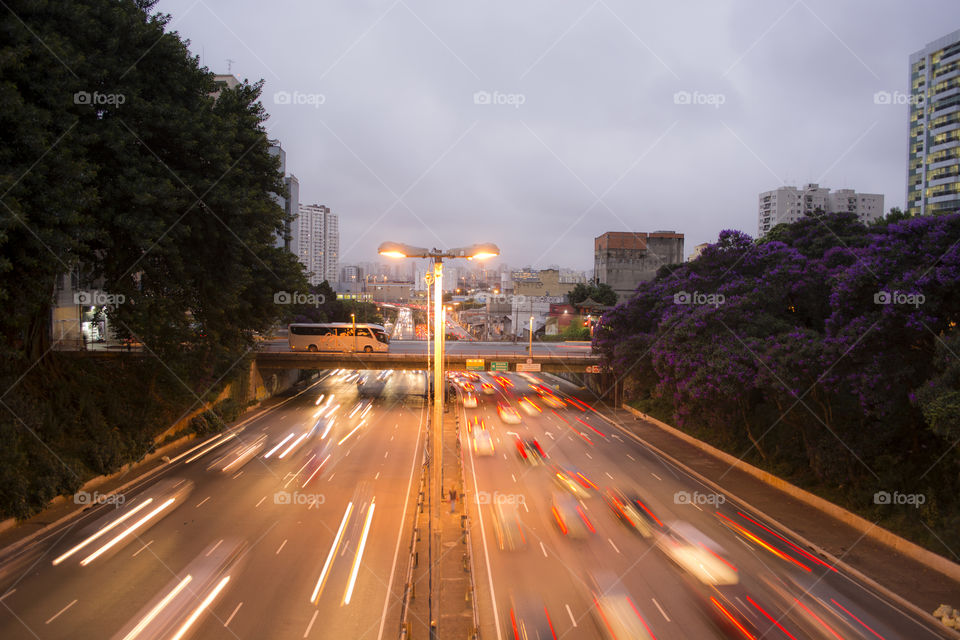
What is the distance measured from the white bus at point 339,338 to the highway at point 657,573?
83.8 feet

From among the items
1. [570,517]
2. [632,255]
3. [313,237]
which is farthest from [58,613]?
[313,237]

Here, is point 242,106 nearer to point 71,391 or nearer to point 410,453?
point 71,391

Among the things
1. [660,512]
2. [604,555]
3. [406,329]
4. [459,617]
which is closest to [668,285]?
[660,512]

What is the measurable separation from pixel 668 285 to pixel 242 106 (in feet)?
85.0

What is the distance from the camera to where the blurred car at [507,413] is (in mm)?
37803

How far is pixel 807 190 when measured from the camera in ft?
439

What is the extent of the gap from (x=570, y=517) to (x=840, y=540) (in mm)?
8635

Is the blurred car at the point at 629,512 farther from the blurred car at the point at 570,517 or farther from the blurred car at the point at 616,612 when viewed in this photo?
the blurred car at the point at 616,612

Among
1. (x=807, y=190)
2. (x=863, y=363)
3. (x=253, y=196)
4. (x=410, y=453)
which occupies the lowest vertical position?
(x=410, y=453)

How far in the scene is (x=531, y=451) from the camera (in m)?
29.1

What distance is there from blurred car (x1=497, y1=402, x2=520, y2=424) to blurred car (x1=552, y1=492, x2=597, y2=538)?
51.7 ft

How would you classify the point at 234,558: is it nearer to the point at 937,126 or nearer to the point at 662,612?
the point at 662,612

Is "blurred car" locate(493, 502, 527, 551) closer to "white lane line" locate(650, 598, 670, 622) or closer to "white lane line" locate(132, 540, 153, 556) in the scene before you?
"white lane line" locate(650, 598, 670, 622)

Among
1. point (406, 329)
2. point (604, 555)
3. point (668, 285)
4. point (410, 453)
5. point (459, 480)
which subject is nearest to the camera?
point (604, 555)
